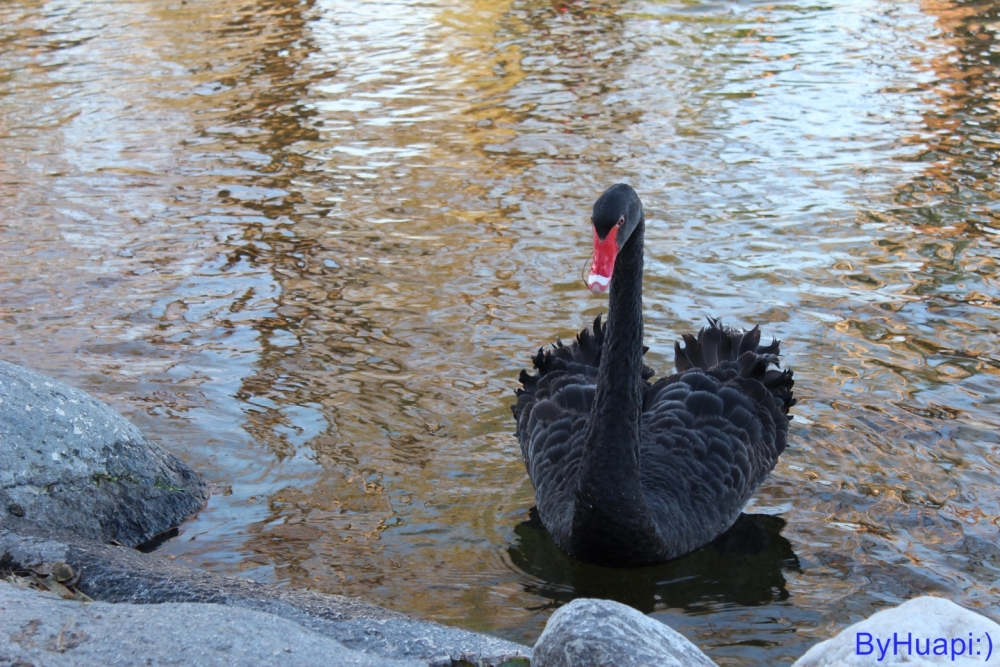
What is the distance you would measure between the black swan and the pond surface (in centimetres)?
21

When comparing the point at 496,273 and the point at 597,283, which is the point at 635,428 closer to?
the point at 597,283

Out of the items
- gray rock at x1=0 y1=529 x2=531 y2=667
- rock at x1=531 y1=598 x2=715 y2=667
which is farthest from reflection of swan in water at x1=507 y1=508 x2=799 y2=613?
rock at x1=531 y1=598 x2=715 y2=667

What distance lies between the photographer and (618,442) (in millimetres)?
3920

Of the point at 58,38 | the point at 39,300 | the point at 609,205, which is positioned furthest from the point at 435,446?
the point at 58,38

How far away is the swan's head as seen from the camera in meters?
3.50

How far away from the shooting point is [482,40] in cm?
1295

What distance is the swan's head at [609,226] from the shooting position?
3500 mm

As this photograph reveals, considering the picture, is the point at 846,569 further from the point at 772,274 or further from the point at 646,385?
the point at 772,274

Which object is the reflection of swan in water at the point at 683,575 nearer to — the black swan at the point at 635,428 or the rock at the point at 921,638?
the black swan at the point at 635,428

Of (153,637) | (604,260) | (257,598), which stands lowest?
(257,598)

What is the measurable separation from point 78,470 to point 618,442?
1999 mm

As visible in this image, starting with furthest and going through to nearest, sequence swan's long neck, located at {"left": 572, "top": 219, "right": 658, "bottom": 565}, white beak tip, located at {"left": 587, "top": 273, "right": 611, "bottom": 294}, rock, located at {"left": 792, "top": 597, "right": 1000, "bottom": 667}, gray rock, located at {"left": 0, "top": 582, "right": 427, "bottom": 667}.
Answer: swan's long neck, located at {"left": 572, "top": 219, "right": 658, "bottom": 565}
white beak tip, located at {"left": 587, "top": 273, "right": 611, "bottom": 294}
gray rock, located at {"left": 0, "top": 582, "right": 427, "bottom": 667}
rock, located at {"left": 792, "top": 597, "right": 1000, "bottom": 667}

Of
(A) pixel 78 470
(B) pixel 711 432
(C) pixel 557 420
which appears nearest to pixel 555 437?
(C) pixel 557 420

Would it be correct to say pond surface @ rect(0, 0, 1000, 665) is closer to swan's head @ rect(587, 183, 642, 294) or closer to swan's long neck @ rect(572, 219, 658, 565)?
swan's long neck @ rect(572, 219, 658, 565)
